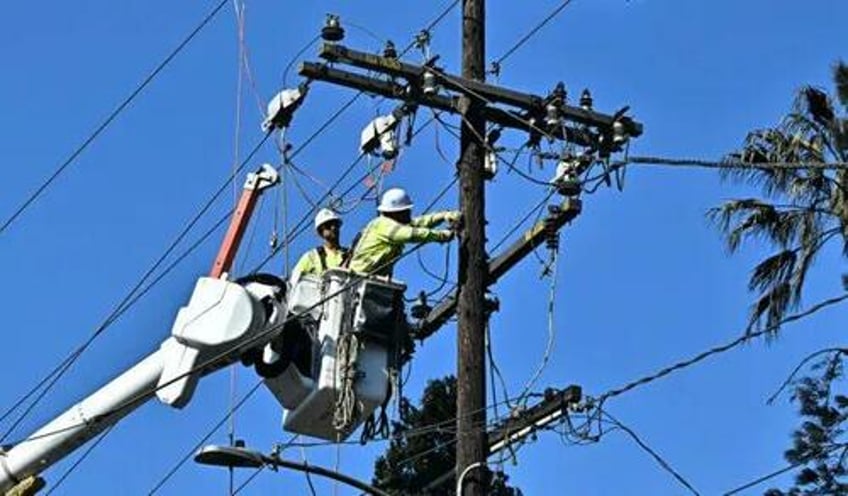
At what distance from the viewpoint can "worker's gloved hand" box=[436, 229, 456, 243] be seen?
1567 centimetres

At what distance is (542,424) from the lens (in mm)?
15266

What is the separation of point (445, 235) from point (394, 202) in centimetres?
86

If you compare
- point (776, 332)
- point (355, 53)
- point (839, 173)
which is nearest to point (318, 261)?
point (355, 53)

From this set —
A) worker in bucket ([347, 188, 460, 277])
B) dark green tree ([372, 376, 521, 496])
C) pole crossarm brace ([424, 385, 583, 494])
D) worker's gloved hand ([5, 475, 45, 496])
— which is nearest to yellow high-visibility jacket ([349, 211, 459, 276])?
worker in bucket ([347, 188, 460, 277])

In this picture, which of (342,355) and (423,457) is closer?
(342,355)

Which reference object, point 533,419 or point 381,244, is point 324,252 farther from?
point 533,419

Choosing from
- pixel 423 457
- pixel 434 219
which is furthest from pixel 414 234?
pixel 423 457

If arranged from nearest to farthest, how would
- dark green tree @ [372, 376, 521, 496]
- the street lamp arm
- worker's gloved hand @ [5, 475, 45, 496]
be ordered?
the street lamp arm, worker's gloved hand @ [5, 475, 45, 496], dark green tree @ [372, 376, 521, 496]

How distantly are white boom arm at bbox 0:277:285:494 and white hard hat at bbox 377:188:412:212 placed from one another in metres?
1.20

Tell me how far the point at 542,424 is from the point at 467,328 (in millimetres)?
927

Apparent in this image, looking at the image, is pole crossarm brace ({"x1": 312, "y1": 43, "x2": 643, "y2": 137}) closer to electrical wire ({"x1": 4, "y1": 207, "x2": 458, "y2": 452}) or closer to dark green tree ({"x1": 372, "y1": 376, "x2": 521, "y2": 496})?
electrical wire ({"x1": 4, "y1": 207, "x2": 458, "y2": 452})

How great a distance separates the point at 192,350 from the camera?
1722 cm

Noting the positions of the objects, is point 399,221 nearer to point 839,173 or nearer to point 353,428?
point 353,428

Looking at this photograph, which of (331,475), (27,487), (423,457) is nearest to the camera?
(331,475)
